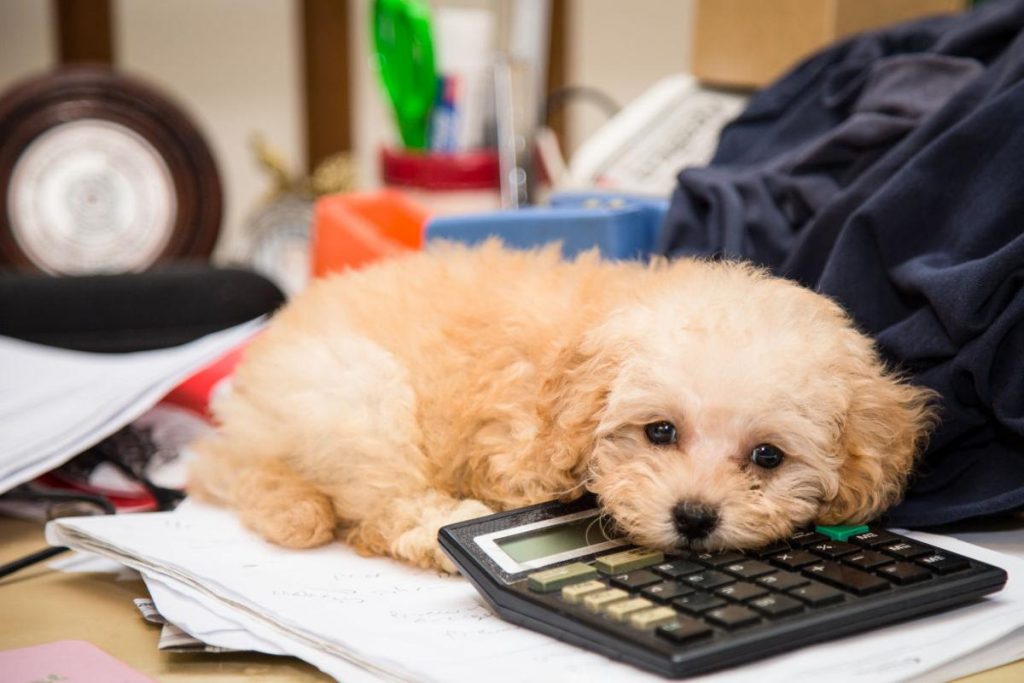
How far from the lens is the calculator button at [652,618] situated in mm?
615

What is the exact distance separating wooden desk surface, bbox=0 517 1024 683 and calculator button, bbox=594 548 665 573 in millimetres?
193

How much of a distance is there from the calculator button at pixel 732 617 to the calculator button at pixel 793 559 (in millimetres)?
90

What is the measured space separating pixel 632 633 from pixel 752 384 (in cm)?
25

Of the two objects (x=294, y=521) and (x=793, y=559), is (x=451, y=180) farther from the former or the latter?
(x=793, y=559)

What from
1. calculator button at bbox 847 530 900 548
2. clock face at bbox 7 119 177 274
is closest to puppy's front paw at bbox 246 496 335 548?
calculator button at bbox 847 530 900 548

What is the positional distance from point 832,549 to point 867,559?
34 mm

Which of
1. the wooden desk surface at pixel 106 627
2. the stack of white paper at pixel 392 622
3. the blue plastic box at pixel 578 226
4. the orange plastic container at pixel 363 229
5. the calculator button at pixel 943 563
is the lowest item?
the wooden desk surface at pixel 106 627

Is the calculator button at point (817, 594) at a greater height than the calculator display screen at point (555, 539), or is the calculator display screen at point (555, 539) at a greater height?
the calculator button at point (817, 594)

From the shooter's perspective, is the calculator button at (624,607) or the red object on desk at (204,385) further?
the red object on desk at (204,385)

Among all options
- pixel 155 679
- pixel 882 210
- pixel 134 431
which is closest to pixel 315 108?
pixel 134 431

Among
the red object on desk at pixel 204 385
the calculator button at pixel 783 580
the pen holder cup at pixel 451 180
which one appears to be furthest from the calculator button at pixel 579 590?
the pen holder cup at pixel 451 180

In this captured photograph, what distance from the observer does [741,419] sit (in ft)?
2.65

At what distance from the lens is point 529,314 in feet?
3.08

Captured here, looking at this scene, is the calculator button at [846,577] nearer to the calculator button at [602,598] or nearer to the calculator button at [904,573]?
the calculator button at [904,573]
